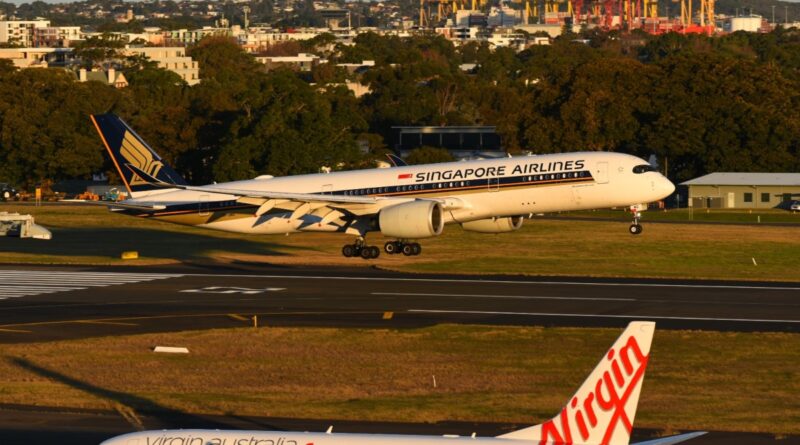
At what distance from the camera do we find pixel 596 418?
24.5 meters

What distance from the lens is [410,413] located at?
36.3 metres

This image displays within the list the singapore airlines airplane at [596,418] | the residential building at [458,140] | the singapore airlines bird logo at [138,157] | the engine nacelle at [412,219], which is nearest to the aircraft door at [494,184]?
the engine nacelle at [412,219]

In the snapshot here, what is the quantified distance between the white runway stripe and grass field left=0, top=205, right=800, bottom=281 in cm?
612

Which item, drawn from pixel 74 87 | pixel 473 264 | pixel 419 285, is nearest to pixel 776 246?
pixel 473 264

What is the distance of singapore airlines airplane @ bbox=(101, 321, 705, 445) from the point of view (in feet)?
79.4

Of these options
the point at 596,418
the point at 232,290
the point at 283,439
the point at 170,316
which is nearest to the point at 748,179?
the point at 232,290

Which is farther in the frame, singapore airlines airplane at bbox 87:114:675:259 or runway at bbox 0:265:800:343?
singapore airlines airplane at bbox 87:114:675:259

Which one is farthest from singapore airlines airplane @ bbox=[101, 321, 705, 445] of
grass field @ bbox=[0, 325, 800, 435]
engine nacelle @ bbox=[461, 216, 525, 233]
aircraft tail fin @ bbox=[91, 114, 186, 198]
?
aircraft tail fin @ bbox=[91, 114, 186, 198]

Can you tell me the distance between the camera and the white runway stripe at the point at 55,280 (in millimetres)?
63303

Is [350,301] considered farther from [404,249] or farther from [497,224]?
[497,224]

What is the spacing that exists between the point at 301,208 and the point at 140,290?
32.5 feet

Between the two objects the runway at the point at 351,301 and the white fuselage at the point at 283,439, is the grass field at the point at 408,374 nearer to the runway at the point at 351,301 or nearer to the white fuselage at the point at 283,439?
the runway at the point at 351,301

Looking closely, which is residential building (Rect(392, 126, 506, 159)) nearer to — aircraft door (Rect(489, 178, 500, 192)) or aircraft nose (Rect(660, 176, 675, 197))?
aircraft nose (Rect(660, 176, 675, 197))

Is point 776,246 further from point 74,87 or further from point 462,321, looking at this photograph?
point 74,87
